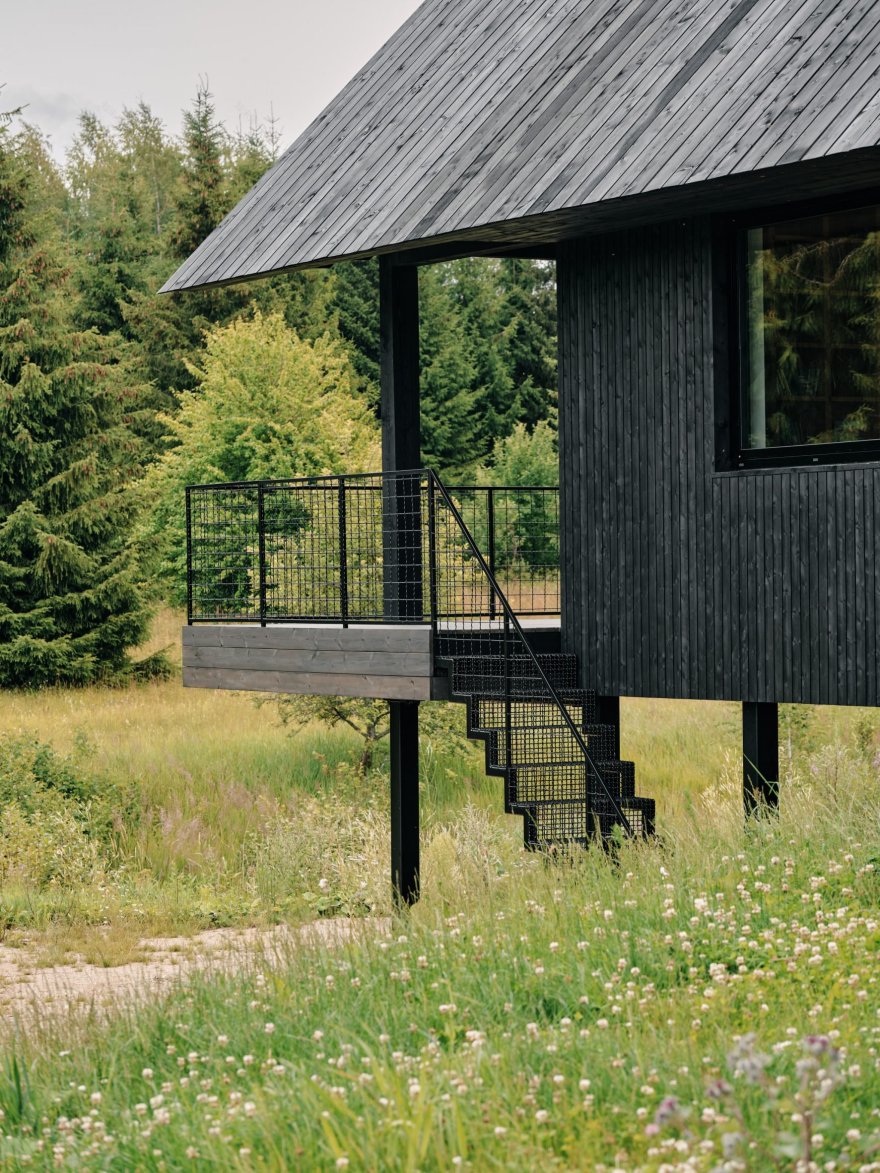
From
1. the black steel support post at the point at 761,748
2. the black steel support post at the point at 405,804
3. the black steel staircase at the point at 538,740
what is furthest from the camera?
the black steel support post at the point at 405,804

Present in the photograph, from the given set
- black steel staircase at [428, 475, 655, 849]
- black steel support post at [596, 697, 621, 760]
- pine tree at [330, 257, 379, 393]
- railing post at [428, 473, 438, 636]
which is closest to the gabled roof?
railing post at [428, 473, 438, 636]

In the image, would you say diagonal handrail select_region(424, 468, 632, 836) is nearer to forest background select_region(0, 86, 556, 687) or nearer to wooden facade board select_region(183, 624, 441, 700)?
wooden facade board select_region(183, 624, 441, 700)

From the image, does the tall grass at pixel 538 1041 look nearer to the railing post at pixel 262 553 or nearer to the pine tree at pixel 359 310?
the railing post at pixel 262 553

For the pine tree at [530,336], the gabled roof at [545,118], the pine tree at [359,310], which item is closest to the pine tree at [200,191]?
the pine tree at [359,310]

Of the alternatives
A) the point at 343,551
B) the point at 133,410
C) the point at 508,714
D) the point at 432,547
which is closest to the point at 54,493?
the point at 133,410

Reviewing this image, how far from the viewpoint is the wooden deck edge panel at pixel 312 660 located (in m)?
12.0

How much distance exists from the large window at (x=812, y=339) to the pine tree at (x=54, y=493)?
1646 centimetres

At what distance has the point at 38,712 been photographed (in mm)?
23938

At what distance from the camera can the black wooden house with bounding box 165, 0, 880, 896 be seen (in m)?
10.1

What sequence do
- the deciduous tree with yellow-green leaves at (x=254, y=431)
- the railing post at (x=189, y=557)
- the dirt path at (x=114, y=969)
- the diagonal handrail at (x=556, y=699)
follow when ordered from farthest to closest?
the deciduous tree with yellow-green leaves at (x=254, y=431) → the railing post at (x=189, y=557) → the diagonal handrail at (x=556, y=699) → the dirt path at (x=114, y=969)

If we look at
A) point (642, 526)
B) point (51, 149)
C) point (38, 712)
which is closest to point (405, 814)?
point (642, 526)

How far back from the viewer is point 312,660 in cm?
1279

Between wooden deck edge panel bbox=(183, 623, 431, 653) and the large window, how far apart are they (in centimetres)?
273

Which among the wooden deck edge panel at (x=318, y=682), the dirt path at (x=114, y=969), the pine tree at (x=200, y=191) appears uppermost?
the pine tree at (x=200, y=191)
